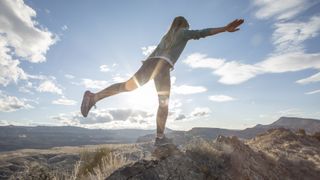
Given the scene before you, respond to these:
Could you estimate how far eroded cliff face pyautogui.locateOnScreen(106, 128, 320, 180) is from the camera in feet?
14.3

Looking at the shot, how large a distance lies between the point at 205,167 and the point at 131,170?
3.99 feet

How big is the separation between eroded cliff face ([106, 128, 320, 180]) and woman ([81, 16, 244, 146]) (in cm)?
62

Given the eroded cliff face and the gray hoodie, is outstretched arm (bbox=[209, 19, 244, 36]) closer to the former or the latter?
the gray hoodie

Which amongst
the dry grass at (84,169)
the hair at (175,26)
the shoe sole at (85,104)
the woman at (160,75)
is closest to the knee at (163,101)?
the woman at (160,75)

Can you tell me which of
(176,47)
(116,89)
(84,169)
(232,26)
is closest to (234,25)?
(232,26)

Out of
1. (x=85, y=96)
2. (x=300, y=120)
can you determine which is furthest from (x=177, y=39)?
(x=300, y=120)

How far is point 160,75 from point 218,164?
1.73 m

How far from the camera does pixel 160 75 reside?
17.8 ft

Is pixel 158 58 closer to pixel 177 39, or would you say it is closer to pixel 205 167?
pixel 177 39

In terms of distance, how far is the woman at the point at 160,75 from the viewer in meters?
5.31

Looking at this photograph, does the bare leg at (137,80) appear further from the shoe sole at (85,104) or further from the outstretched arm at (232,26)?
the outstretched arm at (232,26)

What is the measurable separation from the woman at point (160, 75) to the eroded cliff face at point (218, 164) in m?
0.62

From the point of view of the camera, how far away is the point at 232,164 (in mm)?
5473

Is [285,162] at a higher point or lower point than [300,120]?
lower
